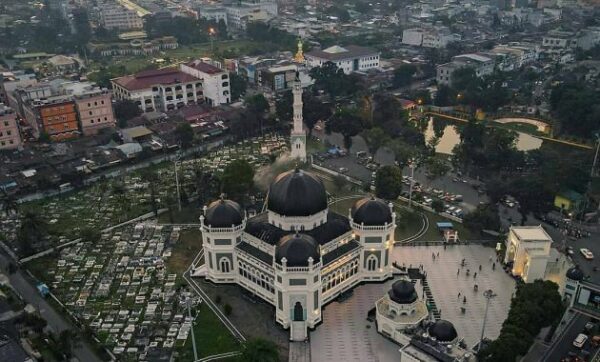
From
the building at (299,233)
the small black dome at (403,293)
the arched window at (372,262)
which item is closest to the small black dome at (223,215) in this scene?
the building at (299,233)

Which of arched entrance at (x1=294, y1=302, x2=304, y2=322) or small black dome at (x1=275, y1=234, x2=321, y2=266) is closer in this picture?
small black dome at (x1=275, y1=234, x2=321, y2=266)

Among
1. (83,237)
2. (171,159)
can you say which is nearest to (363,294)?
(83,237)

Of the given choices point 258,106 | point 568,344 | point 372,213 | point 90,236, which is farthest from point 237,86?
point 568,344

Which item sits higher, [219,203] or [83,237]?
[219,203]

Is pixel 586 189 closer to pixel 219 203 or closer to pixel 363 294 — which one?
pixel 363 294

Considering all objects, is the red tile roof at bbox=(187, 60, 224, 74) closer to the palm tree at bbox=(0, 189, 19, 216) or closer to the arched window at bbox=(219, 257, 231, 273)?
the palm tree at bbox=(0, 189, 19, 216)

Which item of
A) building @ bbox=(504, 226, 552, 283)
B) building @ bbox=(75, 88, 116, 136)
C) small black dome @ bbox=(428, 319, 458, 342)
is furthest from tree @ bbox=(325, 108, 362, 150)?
small black dome @ bbox=(428, 319, 458, 342)
